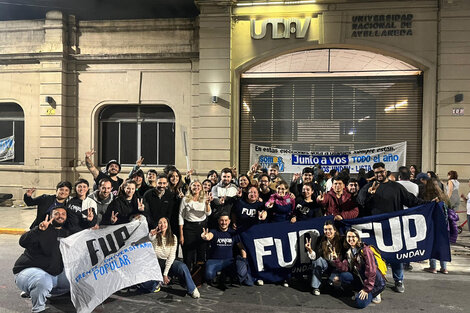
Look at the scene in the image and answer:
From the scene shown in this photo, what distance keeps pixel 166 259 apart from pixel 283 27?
28.5 feet

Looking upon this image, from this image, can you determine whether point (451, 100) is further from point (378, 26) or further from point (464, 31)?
point (378, 26)

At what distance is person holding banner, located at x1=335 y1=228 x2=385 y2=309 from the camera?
429 centimetres

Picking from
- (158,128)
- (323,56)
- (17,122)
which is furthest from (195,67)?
(17,122)

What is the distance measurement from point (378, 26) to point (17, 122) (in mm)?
13297

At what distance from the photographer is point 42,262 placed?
424cm

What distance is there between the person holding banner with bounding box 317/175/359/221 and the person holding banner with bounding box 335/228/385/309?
750mm

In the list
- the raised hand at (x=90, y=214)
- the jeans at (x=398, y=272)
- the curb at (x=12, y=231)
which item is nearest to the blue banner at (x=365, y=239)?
the jeans at (x=398, y=272)

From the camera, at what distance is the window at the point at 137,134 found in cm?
1190

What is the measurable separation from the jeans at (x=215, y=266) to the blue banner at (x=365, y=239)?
33 centimetres

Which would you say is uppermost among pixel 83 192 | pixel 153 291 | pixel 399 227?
pixel 83 192

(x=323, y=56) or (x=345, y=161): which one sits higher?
(x=323, y=56)

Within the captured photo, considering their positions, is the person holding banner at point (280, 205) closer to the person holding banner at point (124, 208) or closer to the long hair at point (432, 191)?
the person holding banner at point (124, 208)

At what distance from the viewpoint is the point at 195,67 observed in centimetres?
1123

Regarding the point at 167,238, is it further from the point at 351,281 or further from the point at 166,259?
the point at 351,281
